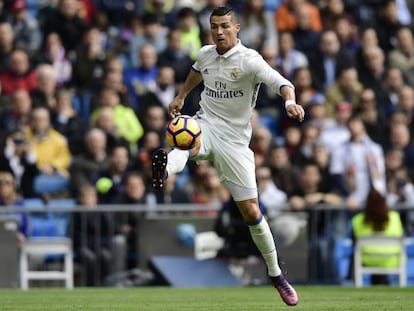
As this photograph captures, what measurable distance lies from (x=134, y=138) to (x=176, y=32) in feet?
7.69

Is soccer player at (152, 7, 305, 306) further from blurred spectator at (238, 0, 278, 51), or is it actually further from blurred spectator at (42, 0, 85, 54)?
blurred spectator at (238, 0, 278, 51)

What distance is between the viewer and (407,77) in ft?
74.3

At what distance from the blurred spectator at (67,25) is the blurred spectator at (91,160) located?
2.90m

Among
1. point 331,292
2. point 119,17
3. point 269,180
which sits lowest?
point 331,292

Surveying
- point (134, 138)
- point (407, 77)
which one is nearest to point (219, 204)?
point (134, 138)

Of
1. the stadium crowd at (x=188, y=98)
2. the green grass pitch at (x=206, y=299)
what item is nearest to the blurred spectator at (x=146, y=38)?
the stadium crowd at (x=188, y=98)

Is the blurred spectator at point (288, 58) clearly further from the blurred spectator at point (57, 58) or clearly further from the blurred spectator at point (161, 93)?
the blurred spectator at point (57, 58)

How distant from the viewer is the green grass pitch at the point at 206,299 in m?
12.1

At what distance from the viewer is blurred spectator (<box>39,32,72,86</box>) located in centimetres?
2077

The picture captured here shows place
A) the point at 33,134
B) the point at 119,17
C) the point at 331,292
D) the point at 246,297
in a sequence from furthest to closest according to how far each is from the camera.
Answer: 1. the point at 119,17
2. the point at 33,134
3. the point at 331,292
4. the point at 246,297

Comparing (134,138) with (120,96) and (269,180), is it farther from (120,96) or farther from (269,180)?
(269,180)

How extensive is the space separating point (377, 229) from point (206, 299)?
4.70 metres

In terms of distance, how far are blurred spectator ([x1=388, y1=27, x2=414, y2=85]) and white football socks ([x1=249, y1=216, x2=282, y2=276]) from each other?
10603mm

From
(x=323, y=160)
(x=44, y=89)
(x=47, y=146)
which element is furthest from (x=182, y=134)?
(x=44, y=89)
